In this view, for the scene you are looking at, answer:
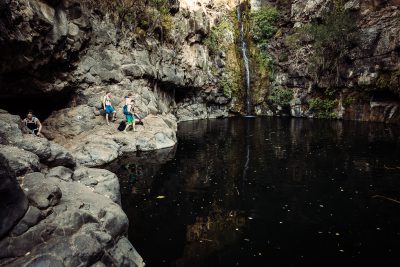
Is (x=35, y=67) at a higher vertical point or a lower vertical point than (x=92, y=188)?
higher

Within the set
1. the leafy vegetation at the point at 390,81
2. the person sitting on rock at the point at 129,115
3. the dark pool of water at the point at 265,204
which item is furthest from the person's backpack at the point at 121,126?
the leafy vegetation at the point at 390,81

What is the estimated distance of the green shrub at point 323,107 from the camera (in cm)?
3266

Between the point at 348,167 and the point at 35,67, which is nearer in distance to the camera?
the point at 348,167

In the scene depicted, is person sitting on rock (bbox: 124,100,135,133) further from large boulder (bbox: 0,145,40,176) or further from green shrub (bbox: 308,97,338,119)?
green shrub (bbox: 308,97,338,119)

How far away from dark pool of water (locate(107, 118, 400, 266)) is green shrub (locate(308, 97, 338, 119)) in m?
13.7

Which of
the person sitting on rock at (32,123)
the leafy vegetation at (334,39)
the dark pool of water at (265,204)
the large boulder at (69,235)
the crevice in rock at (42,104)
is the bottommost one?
the dark pool of water at (265,204)

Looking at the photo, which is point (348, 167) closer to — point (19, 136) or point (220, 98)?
point (19, 136)

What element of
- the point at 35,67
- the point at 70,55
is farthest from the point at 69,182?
the point at 70,55

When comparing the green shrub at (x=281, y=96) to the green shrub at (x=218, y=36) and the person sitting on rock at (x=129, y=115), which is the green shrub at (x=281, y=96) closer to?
Result: the green shrub at (x=218, y=36)

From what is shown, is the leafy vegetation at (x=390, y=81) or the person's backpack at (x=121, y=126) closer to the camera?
the person's backpack at (x=121, y=126)

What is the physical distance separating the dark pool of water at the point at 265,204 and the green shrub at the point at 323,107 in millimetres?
13690

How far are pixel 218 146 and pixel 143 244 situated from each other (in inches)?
485

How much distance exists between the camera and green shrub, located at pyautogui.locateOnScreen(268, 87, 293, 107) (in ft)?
119

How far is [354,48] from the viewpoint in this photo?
3059 centimetres
